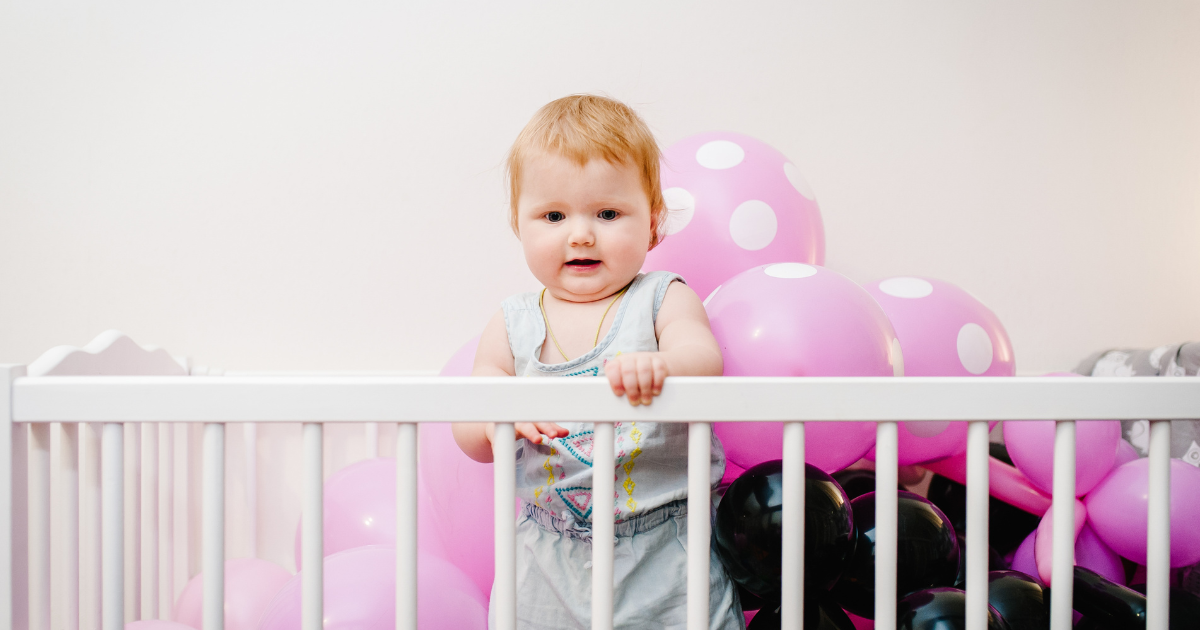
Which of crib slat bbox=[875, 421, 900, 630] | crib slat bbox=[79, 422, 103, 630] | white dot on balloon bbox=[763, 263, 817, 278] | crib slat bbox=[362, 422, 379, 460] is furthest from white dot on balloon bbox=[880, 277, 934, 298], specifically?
crib slat bbox=[79, 422, 103, 630]

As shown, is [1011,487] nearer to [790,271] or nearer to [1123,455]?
[1123,455]

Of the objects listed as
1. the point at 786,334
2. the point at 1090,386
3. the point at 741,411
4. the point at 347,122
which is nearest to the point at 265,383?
the point at 741,411

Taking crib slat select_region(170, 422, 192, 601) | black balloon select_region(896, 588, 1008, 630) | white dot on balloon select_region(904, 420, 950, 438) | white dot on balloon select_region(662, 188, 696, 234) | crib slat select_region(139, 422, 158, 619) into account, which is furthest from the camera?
crib slat select_region(170, 422, 192, 601)

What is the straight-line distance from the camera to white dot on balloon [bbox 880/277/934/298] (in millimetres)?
1004

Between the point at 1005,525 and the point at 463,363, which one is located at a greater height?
the point at 463,363

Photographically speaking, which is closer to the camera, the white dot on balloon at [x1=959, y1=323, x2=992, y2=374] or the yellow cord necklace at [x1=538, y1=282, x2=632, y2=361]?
the yellow cord necklace at [x1=538, y1=282, x2=632, y2=361]

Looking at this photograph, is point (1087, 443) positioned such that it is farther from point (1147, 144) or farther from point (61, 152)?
point (61, 152)

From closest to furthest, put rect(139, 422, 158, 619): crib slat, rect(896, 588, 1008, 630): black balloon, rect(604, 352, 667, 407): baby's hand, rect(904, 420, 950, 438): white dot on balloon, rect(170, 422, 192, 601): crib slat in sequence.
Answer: rect(604, 352, 667, 407): baby's hand < rect(896, 588, 1008, 630): black balloon < rect(904, 420, 950, 438): white dot on balloon < rect(139, 422, 158, 619): crib slat < rect(170, 422, 192, 601): crib slat

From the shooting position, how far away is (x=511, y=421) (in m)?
0.59

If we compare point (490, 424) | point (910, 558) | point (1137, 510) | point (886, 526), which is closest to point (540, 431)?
point (490, 424)

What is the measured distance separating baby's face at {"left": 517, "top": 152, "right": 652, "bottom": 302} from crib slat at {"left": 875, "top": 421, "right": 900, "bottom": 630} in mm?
324

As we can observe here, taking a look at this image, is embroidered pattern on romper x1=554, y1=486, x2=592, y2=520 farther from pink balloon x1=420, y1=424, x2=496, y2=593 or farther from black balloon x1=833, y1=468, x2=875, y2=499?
black balloon x1=833, y1=468, x2=875, y2=499

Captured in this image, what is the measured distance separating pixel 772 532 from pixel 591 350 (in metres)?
0.26

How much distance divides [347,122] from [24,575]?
926 millimetres
